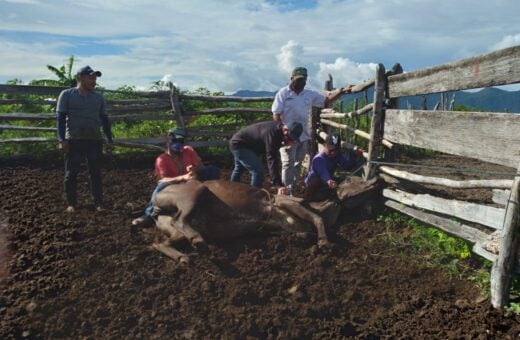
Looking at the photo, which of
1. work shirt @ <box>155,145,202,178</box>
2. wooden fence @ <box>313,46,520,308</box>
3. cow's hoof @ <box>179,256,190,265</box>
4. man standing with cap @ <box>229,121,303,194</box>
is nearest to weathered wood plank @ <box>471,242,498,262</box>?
wooden fence @ <box>313,46,520,308</box>

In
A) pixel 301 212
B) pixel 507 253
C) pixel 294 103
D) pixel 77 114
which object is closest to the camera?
pixel 507 253

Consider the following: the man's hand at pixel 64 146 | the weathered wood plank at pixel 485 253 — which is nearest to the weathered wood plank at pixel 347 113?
the weathered wood plank at pixel 485 253

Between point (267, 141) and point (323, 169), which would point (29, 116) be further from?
point (323, 169)

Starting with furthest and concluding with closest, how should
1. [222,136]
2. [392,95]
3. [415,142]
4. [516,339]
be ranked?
Result: [222,136] → [392,95] → [415,142] → [516,339]

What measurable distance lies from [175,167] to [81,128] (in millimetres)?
1565

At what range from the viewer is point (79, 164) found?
6.86m

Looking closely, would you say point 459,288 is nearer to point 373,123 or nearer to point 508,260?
point 508,260

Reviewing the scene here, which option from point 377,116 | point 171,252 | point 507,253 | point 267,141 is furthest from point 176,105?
point 507,253

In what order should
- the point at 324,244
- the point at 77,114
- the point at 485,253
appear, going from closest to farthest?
the point at 485,253 < the point at 324,244 < the point at 77,114

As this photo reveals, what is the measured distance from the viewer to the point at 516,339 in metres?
3.55

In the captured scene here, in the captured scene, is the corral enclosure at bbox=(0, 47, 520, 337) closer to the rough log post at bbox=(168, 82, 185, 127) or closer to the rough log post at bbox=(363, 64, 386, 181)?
the rough log post at bbox=(363, 64, 386, 181)

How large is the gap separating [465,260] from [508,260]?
3.30 feet

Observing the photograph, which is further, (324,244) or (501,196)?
(324,244)

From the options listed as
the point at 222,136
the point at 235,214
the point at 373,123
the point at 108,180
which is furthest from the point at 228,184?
the point at 222,136
